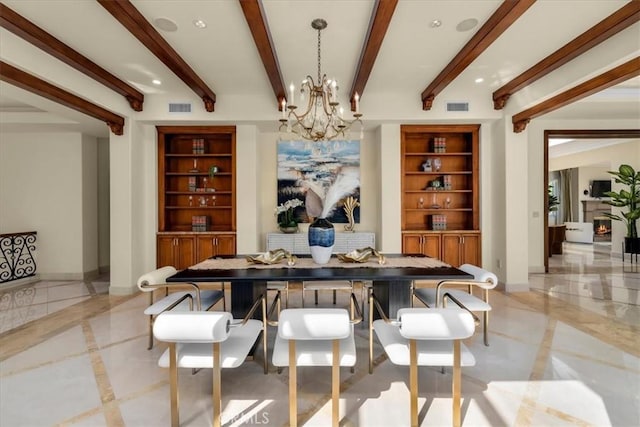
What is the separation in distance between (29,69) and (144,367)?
341cm

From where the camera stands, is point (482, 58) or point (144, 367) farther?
point (482, 58)

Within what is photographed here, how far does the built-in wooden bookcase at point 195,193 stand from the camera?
17.6ft

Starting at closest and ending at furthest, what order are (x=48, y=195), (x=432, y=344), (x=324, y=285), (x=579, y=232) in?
1. (x=432, y=344)
2. (x=324, y=285)
3. (x=48, y=195)
4. (x=579, y=232)

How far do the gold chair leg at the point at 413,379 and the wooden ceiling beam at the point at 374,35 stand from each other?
2.34 m

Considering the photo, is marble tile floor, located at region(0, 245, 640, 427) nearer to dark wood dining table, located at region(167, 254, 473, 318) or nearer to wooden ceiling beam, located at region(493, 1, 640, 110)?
dark wood dining table, located at region(167, 254, 473, 318)

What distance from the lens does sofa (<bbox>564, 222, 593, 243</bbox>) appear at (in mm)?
10828

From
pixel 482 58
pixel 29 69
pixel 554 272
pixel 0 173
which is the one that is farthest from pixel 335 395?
pixel 0 173

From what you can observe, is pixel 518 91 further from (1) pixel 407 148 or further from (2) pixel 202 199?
(2) pixel 202 199

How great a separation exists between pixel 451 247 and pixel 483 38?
11.0 feet

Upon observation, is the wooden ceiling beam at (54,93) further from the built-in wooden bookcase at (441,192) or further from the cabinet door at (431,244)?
the cabinet door at (431,244)

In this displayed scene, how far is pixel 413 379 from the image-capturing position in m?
1.75

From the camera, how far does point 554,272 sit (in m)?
6.23

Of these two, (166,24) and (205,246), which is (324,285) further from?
(166,24)

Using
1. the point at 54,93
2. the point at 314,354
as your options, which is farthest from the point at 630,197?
the point at 54,93
